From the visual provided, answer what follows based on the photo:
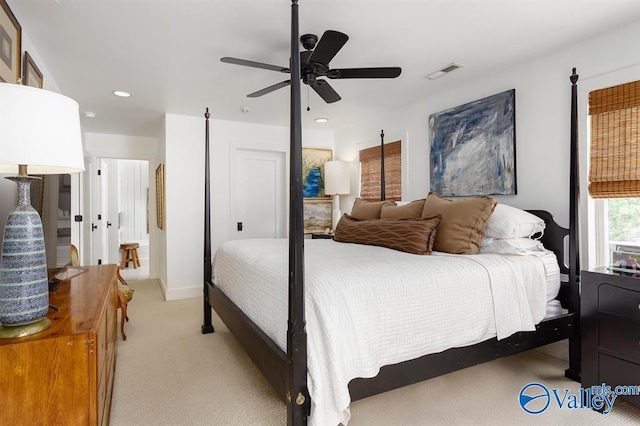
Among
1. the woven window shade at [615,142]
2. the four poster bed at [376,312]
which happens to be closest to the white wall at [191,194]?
the four poster bed at [376,312]

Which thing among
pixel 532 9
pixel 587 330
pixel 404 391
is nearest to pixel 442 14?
pixel 532 9

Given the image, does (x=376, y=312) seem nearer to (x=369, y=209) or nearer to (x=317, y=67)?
(x=317, y=67)

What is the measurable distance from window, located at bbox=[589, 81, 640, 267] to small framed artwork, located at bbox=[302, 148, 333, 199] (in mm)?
3395

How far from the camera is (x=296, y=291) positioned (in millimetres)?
1410

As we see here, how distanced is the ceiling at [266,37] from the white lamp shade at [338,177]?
137 centimetres

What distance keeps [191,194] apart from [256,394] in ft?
9.67

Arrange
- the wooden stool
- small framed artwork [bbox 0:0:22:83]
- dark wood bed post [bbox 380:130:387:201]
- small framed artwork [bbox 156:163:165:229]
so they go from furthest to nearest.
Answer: the wooden stool
small framed artwork [bbox 156:163:165:229]
dark wood bed post [bbox 380:130:387:201]
small framed artwork [bbox 0:0:22:83]

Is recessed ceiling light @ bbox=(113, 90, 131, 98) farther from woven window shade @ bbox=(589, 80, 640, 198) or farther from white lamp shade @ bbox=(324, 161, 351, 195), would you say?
woven window shade @ bbox=(589, 80, 640, 198)

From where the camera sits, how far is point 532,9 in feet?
6.70

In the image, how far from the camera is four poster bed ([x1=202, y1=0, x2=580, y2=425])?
1.42m

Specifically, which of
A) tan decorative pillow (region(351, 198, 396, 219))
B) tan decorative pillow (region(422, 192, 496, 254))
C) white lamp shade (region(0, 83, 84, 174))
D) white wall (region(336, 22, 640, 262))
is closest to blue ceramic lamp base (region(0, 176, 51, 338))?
white lamp shade (region(0, 83, 84, 174))

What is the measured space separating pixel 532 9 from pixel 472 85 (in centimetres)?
115

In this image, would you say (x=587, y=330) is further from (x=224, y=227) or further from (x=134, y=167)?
(x=134, y=167)

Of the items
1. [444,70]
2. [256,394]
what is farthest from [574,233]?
[256,394]
